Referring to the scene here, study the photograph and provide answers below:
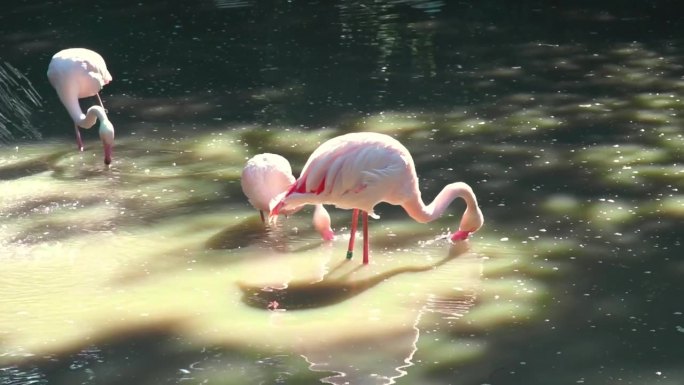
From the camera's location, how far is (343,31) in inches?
358

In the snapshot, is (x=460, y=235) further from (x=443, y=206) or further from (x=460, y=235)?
(x=443, y=206)

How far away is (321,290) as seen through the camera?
14.6 feet

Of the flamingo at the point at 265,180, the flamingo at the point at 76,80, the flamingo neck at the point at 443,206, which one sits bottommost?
the flamingo neck at the point at 443,206

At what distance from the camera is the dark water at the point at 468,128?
150 inches

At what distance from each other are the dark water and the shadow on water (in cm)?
2

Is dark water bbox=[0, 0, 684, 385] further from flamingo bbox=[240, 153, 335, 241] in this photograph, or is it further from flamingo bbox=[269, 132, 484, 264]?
flamingo bbox=[269, 132, 484, 264]

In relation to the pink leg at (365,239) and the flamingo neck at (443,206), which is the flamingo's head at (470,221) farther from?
the pink leg at (365,239)

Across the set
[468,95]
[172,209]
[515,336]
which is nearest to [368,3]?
[468,95]

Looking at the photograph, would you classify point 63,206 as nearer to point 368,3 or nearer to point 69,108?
point 69,108

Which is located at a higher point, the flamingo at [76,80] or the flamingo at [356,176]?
the flamingo at [76,80]

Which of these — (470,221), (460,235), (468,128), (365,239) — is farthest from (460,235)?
(468,128)

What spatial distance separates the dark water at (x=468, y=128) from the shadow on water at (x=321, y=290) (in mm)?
24

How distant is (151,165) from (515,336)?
9.35 ft

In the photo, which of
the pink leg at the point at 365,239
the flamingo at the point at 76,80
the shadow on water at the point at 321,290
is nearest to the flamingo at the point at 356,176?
the pink leg at the point at 365,239
